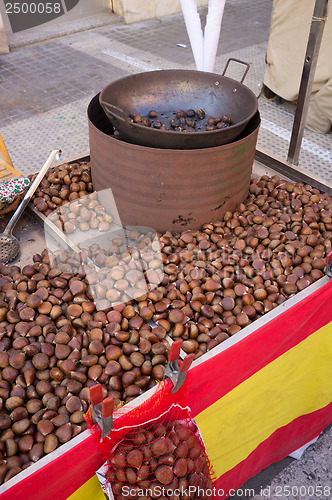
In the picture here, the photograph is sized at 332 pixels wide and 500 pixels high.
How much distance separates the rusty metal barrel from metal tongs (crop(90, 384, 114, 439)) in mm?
1157

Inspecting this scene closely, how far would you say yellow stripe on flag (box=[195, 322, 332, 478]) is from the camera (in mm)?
1701

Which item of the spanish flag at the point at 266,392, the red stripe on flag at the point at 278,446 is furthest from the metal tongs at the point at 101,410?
the red stripe on flag at the point at 278,446

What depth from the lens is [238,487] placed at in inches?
80.0

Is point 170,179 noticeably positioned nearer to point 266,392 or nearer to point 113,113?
point 113,113

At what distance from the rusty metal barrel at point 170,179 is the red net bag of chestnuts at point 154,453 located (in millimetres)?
1005

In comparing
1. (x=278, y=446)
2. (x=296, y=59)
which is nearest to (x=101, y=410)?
(x=278, y=446)

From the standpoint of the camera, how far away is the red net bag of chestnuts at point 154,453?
1.27 m

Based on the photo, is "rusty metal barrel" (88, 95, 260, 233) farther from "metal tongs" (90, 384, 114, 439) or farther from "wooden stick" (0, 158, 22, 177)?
A: "metal tongs" (90, 384, 114, 439)

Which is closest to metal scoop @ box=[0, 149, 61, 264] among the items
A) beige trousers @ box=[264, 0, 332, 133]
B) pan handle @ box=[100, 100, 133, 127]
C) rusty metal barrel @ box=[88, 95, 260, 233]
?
rusty metal barrel @ box=[88, 95, 260, 233]

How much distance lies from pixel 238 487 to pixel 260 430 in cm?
35

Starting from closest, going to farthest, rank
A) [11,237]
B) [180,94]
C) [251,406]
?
[251,406] → [11,237] → [180,94]

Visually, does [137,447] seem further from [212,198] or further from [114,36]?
[114,36]

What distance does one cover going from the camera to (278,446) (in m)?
2.10

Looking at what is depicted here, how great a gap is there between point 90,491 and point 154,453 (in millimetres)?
263
